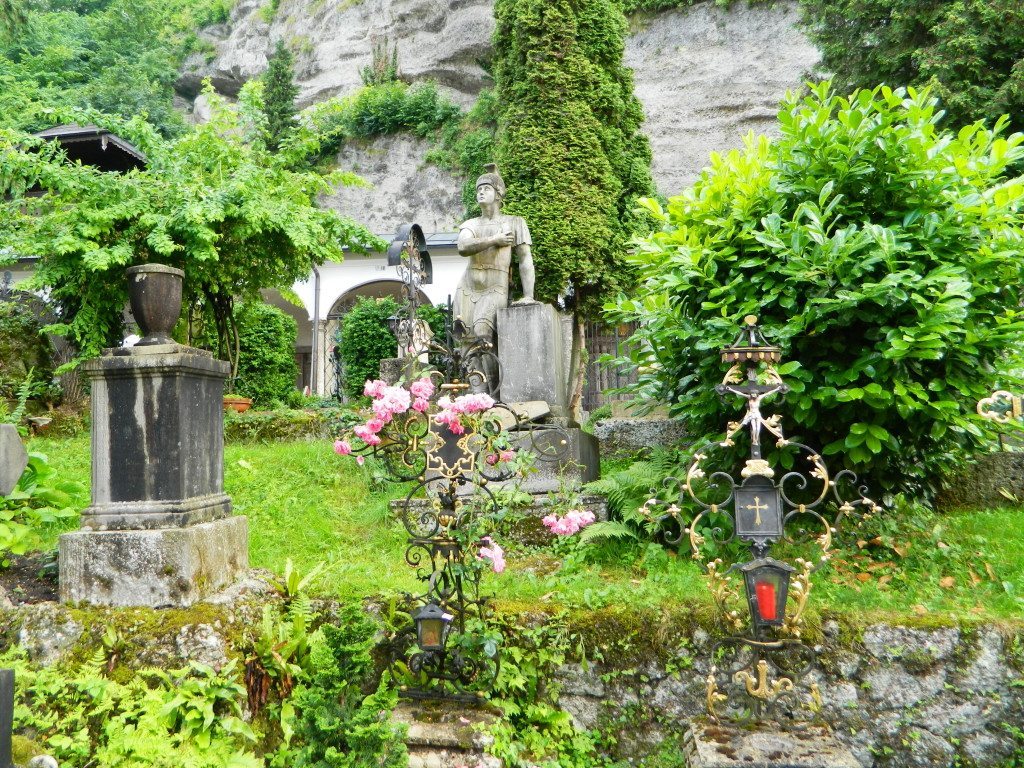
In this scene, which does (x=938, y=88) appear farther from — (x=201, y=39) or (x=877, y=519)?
(x=201, y=39)

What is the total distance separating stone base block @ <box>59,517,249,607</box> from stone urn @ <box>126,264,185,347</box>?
3.42ft

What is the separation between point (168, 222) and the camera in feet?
25.3

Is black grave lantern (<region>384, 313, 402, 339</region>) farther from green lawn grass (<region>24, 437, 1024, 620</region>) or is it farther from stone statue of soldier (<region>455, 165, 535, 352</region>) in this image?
green lawn grass (<region>24, 437, 1024, 620</region>)

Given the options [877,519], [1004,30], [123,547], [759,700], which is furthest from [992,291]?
[1004,30]

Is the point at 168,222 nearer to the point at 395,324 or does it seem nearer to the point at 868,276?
the point at 395,324

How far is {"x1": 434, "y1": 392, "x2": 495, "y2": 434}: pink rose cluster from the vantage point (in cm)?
374

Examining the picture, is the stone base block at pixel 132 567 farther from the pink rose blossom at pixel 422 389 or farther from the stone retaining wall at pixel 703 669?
the pink rose blossom at pixel 422 389

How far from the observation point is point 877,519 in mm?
4711

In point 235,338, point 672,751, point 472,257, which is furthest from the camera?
point 235,338

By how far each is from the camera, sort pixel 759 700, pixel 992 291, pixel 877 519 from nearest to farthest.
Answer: pixel 759 700 → pixel 992 291 → pixel 877 519

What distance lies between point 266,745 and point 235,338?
6772 mm

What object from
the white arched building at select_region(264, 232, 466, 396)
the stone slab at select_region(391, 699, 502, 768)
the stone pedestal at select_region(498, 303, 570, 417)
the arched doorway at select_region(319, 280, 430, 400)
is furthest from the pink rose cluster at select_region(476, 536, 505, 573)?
the arched doorway at select_region(319, 280, 430, 400)

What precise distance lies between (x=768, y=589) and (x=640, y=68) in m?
23.4

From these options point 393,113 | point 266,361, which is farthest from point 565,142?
point 393,113
